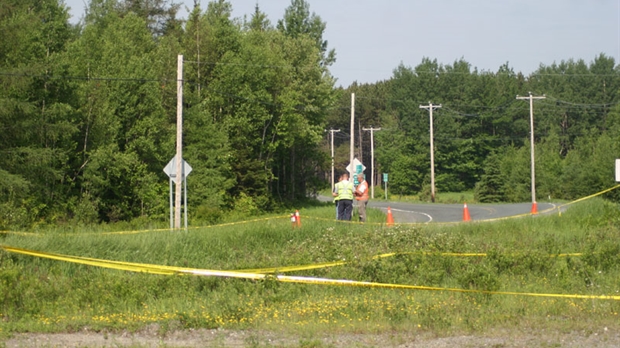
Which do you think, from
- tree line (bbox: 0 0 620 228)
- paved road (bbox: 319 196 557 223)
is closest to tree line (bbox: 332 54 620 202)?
tree line (bbox: 0 0 620 228)

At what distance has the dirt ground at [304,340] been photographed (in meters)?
10.0

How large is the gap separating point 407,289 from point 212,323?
4.29 metres

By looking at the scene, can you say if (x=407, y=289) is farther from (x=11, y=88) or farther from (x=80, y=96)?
(x=80, y=96)

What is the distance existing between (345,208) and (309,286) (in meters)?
10.1

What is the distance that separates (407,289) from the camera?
14.2 m

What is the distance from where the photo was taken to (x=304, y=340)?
10.2 m

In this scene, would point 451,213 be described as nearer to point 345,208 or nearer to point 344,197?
point 345,208

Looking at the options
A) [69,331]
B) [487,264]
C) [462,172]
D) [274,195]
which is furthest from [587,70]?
[69,331]

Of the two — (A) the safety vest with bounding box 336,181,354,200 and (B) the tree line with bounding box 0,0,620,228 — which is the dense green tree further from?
(A) the safety vest with bounding box 336,181,354,200

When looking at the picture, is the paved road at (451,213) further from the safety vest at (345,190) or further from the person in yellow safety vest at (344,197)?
the safety vest at (345,190)

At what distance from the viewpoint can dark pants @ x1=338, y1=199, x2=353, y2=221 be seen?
24420 mm

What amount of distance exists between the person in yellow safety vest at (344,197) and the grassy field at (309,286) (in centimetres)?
304

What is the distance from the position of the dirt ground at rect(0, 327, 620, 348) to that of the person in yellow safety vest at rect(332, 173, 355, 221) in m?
13.3

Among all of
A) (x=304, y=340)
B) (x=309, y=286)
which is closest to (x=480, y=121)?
(x=309, y=286)
